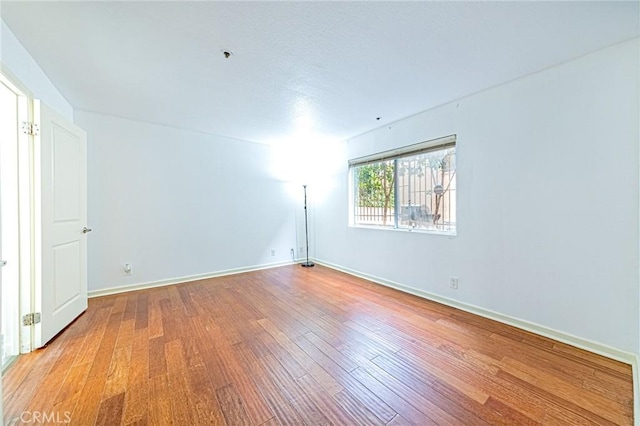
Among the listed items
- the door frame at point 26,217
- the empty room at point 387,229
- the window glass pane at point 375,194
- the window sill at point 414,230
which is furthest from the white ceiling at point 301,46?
the window sill at point 414,230

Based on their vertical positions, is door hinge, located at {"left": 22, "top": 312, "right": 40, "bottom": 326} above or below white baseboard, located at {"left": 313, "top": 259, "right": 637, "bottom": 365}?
above

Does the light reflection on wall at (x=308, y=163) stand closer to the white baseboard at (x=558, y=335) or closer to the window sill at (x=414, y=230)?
the window sill at (x=414, y=230)

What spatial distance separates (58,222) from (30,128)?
2.71ft

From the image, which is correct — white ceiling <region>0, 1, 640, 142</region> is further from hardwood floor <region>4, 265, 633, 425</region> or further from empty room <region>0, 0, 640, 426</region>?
hardwood floor <region>4, 265, 633, 425</region>

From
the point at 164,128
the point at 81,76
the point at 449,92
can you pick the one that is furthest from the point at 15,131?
the point at 449,92

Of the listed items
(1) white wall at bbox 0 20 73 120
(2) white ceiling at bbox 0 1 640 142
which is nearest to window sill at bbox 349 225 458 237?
(2) white ceiling at bbox 0 1 640 142

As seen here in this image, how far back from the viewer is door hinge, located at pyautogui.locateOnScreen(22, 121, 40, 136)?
195cm

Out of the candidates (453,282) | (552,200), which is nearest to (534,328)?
(453,282)

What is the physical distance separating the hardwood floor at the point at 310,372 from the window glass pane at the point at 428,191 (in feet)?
3.54

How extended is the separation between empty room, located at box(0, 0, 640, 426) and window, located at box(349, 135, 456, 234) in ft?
0.09

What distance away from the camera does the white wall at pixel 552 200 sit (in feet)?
5.98

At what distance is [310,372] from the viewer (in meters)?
1.71

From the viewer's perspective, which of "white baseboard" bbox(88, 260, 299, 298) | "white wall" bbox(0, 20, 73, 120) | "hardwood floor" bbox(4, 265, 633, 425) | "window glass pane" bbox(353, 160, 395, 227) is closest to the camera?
"hardwood floor" bbox(4, 265, 633, 425)

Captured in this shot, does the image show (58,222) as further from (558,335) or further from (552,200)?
(558,335)
